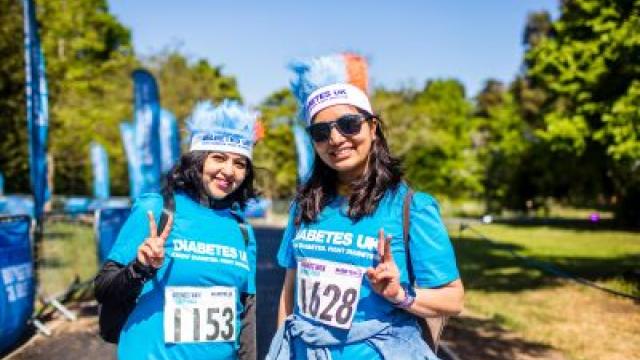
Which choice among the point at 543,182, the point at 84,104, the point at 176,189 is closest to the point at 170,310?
the point at 176,189

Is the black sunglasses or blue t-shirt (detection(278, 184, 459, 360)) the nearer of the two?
blue t-shirt (detection(278, 184, 459, 360))

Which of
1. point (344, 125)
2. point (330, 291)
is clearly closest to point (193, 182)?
point (344, 125)

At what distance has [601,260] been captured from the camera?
18.6 metres

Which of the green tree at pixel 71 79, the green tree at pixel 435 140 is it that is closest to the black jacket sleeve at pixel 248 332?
the green tree at pixel 71 79

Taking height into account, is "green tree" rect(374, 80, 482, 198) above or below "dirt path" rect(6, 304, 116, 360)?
above

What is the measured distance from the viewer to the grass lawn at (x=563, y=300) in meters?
8.73

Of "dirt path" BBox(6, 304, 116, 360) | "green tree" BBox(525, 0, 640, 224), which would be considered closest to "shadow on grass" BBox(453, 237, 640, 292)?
"green tree" BBox(525, 0, 640, 224)

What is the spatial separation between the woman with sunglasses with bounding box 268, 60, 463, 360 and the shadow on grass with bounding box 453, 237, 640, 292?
985cm

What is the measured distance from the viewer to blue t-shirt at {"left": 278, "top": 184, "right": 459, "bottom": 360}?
8.02ft

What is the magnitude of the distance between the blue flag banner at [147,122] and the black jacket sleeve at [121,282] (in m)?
10.7

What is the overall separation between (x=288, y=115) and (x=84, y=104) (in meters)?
25.3

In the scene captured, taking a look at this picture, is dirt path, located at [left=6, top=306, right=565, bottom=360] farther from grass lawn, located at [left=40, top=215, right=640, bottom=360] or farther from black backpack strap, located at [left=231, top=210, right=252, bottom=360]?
black backpack strap, located at [left=231, top=210, right=252, bottom=360]

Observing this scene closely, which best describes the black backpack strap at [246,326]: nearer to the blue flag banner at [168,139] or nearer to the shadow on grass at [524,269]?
the shadow on grass at [524,269]

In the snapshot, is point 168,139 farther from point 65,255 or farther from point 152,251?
point 152,251
